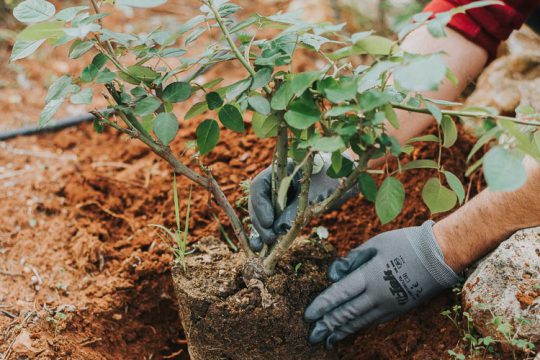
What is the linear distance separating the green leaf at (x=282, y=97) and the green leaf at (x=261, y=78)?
0.03 m

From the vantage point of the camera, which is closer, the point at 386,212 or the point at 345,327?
the point at 386,212

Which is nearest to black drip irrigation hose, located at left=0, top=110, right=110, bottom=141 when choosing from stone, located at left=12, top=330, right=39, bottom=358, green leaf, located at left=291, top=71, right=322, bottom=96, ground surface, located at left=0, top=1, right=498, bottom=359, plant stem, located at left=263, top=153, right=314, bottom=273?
ground surface, located at left=0, top=1, right=498, bottom=359

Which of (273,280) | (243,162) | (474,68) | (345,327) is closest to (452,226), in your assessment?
(345,327)

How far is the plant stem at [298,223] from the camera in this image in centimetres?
128

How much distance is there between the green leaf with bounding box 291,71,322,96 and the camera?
40.8 inches

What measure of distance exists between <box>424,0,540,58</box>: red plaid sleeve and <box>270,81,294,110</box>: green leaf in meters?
0.91

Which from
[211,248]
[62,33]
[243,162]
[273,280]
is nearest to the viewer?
[62,33]

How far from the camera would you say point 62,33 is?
1.05 meters

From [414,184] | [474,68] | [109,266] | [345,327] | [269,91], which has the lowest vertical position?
[109,266]

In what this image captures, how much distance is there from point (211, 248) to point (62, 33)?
0.79 metres

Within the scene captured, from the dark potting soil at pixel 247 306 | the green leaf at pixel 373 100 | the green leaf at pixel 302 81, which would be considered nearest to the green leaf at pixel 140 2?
the green leaf at pixel 302 81

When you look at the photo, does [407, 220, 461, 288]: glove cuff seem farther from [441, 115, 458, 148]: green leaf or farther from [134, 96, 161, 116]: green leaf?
[134, 96, 161, 116]: green leaf

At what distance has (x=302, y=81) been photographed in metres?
1.04

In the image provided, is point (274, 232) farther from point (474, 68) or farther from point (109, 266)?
point (474, 68)
